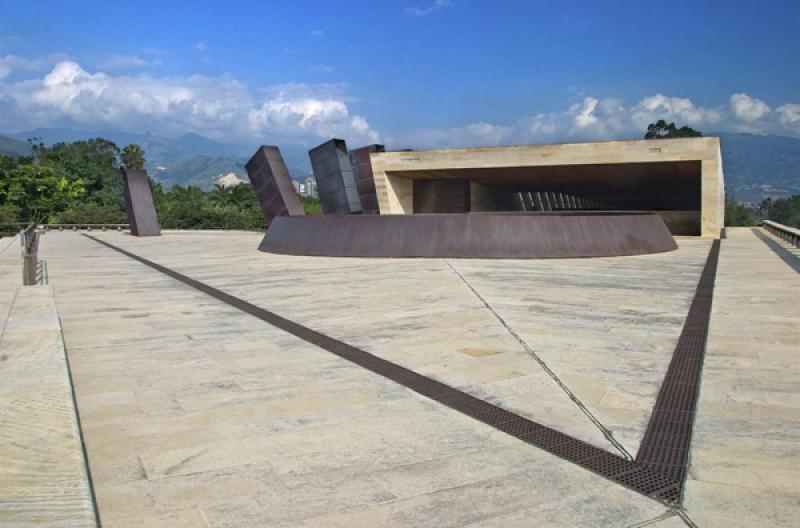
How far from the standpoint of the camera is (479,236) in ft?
54.3

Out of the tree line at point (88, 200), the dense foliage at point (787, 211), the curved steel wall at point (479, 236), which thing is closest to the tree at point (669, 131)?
the tree line at point (88, 200)

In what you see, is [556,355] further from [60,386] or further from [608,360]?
[60,386]

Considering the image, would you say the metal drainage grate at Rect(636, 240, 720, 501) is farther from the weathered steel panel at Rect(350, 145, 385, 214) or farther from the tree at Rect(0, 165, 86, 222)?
the tree at Rect(0, 165, 86, 222)

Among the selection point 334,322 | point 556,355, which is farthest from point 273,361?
point 556,355

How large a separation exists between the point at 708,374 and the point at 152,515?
441 cm

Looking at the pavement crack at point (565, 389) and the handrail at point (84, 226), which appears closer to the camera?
the pavement crack at point (565, 389)

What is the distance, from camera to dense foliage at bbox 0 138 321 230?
54344 mm

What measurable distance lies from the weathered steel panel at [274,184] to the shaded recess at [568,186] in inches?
285

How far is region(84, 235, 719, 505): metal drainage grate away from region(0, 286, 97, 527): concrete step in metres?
2.36

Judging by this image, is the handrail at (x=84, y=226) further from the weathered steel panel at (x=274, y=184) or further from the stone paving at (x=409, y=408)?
the stone paving at (x=409, y=408)

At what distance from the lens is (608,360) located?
19.2 feet

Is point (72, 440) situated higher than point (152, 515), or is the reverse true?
point (72, 440)

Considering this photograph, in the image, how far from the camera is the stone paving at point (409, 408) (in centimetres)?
303

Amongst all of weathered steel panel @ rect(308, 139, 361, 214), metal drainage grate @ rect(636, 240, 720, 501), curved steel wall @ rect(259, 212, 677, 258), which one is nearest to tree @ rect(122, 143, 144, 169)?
weathered steel panel @ rect(308, 139, 361, 214)
